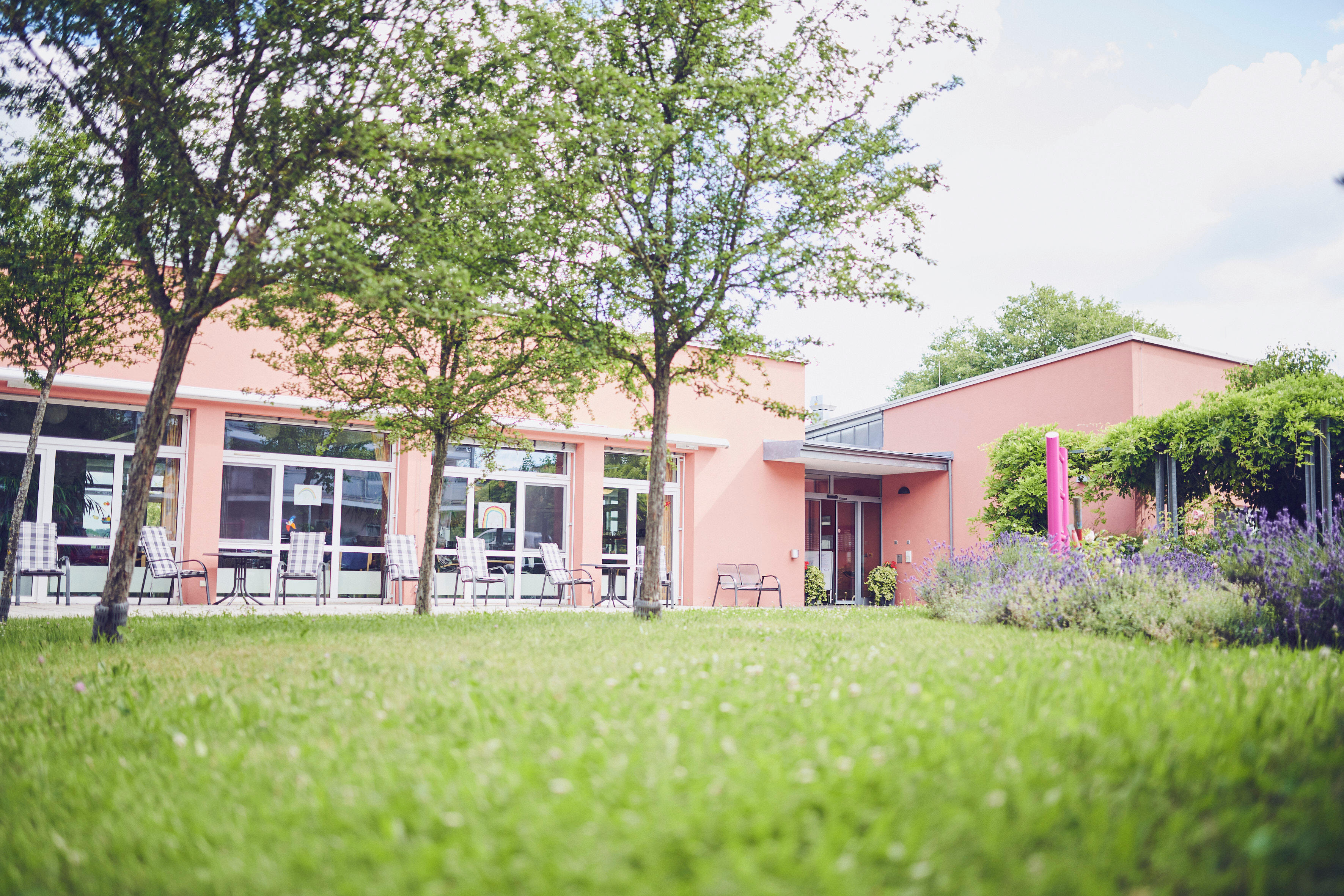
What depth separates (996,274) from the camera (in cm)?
3481

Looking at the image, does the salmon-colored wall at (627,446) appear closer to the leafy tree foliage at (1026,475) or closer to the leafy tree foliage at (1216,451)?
the leafy tree foliage at (1026,475)

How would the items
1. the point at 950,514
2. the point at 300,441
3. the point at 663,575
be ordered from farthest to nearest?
1. the point at 950,514
2. the point at 663,575
3. the point at 300,441

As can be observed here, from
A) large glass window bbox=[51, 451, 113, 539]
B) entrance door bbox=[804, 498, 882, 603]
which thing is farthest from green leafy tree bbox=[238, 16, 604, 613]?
entrance door bbox=[804, 498, 882, 603]

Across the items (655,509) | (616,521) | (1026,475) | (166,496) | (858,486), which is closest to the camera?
(655,509)

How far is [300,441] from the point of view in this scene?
41.7 ft

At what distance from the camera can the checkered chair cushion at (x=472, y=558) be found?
13.0m

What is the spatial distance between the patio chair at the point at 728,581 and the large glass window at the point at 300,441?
19.5ft

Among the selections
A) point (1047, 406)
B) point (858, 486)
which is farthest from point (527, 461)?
point (1047, 406)

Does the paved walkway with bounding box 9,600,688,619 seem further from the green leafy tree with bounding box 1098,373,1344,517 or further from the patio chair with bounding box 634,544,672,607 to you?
the green leafy tree with bounding box 1098,373,1344,517

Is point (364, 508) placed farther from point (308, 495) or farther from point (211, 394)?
point (211, 394)

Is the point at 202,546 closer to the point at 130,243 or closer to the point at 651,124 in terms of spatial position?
the point at 130,243

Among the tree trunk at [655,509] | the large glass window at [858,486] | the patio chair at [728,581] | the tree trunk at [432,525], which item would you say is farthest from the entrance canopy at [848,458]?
the tree trunk at [655,509]

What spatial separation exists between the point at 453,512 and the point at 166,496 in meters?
3.92

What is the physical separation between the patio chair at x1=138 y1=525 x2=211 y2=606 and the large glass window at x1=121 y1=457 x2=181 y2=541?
0.11 metres
